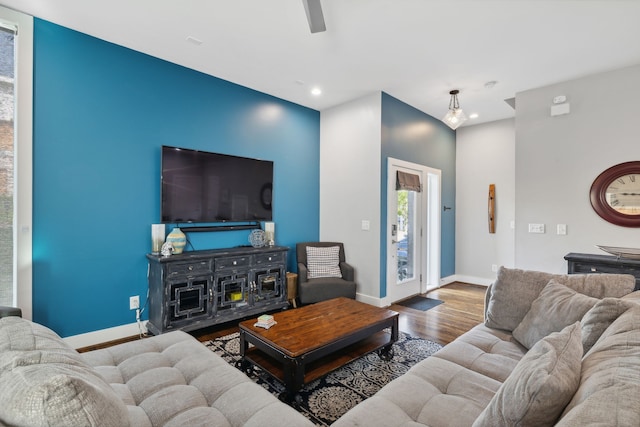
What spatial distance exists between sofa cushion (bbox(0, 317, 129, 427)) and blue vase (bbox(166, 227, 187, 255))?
7.49ft

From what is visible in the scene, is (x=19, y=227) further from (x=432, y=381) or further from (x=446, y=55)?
(x=446, y=55)

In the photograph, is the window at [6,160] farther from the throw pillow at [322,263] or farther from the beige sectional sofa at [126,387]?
the throw pillow at [322,263]

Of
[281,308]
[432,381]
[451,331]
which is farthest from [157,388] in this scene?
[451,331]

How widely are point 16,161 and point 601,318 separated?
13.5ft

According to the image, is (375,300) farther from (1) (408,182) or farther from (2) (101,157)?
(2) (101,157)

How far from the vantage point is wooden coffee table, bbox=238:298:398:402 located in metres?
2.00

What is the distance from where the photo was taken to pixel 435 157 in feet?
17.7

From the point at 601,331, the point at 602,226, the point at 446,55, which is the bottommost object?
the point at 601,331

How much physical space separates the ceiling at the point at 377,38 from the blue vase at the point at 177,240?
1.90 metres

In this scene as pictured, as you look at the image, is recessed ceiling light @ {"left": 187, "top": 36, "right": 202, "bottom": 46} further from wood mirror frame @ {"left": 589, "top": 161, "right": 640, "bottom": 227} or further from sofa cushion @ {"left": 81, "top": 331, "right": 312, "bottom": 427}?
wood mirror frame @ {"left": 589, "top": 161, "right": 640, "bottom": 227}

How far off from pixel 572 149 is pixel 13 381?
4.91 metres

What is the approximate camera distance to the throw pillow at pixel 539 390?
0.86 meters

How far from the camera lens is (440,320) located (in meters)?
3.79

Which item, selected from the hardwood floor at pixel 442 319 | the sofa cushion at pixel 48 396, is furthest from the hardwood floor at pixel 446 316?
the sofa cushion at pixel 48 396
